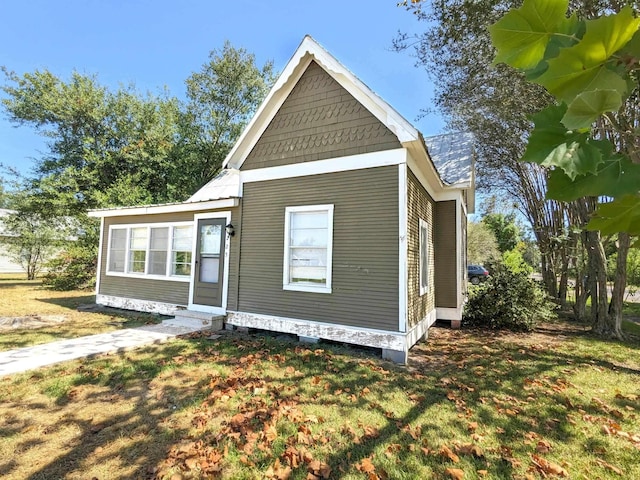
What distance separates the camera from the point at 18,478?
Answer: 2729mm

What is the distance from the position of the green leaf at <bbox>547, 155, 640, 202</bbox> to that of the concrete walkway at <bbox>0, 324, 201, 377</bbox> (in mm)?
6797

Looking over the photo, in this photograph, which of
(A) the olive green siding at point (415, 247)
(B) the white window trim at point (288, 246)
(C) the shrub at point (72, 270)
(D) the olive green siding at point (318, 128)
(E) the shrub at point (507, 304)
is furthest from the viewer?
(C) the shrub at point (72, 270)

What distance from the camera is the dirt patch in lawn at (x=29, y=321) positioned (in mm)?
7844

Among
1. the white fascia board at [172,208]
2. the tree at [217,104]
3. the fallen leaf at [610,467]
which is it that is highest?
the tree at [217,104]

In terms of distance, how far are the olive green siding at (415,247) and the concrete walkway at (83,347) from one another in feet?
16.2

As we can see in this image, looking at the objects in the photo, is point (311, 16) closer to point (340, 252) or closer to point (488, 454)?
point (340, 252)

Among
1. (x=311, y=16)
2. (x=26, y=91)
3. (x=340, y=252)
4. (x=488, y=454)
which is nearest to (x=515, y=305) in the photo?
(x=340, y=252)

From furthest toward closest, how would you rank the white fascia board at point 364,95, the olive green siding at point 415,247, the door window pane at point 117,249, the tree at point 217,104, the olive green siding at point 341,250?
the tree at point 217,104, the door window pane at point 117,249, the olive green siding at point 415,247, the olive green siding at point 341,250, the white fascia board at point 364,95

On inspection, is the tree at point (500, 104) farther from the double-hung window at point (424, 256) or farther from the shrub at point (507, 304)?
the double-hung window at point (424, 256)

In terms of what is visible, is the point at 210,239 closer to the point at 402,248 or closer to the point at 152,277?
the point at 152,277

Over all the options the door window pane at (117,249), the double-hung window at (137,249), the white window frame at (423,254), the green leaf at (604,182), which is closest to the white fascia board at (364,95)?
the white window frame at (423,254)

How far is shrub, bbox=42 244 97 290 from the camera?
16.0 m

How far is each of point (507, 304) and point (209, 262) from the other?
27.4 feet

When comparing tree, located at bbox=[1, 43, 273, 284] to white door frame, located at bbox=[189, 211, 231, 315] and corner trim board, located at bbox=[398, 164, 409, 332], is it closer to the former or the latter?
white door frame, located at bbox=[189, 211, 231, 315]
